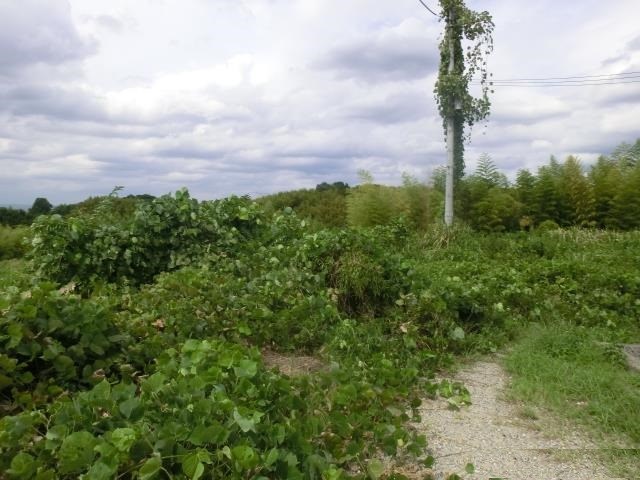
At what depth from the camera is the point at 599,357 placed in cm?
385

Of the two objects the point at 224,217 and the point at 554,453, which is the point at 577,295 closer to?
the point at 554,453

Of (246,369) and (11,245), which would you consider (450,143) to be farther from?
(246,369)

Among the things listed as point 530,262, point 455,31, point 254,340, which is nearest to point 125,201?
point 455,31

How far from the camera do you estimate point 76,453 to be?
1631 mm

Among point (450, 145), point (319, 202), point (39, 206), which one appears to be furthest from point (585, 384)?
point (39, 206)

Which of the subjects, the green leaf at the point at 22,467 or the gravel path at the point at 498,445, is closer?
the green leaf at the point at 22,467

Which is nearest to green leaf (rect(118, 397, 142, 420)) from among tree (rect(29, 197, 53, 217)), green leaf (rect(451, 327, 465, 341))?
green leaf (rect(451, 327, 465, 341))

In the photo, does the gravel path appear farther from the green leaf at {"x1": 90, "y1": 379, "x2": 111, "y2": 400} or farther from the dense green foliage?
the dense green foliage

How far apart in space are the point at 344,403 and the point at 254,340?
139cm

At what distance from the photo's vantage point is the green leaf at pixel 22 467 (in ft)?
5.32

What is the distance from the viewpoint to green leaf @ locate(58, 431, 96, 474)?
5.29ft

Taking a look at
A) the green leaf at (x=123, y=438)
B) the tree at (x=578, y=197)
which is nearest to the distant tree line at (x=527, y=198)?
the tree at (x=578, y=197)

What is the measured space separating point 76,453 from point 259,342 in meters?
2.18

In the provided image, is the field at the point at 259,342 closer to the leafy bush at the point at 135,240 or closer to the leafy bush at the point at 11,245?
the leafy bush at the point at 135,240
